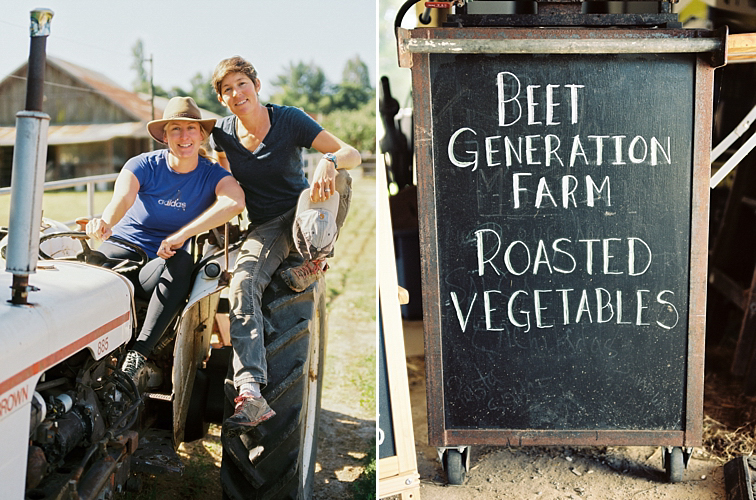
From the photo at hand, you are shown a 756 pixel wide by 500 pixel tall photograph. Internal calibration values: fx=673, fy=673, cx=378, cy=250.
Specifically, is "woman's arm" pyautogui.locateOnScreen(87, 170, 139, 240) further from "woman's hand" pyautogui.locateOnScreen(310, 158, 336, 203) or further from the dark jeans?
"woman's hand" pyautogui.locateOnScreen(310, 158, 336, 203)

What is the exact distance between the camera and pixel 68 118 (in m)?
7.43

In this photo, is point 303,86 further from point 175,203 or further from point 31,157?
point 31,157

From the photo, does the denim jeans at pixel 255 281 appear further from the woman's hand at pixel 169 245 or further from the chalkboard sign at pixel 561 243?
the chalkboard sign at pixel 561 243

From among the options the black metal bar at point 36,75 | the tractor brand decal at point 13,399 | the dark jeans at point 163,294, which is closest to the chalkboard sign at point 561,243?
the dark jeans at point 163,294

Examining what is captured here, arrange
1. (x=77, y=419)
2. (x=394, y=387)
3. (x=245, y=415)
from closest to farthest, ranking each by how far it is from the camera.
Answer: (x=77, y=419) < (x=245, y=415) < (x=394, y=387)

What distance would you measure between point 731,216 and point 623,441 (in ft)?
9.05

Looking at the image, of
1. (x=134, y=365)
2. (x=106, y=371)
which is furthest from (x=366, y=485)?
(x=106, y=371)

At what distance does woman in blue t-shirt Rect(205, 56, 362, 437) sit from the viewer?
2.46 m

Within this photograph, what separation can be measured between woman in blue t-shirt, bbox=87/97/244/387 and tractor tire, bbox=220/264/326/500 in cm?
37

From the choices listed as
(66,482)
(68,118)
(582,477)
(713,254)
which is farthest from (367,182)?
(66,482)

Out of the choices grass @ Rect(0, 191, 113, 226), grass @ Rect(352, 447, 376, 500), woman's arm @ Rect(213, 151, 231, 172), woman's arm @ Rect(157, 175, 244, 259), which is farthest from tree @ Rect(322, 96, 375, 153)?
woman's arm @ Rect(157, 175, 244, 259)

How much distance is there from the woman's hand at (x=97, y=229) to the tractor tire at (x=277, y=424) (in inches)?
24.2

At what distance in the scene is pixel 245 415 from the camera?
2.20m

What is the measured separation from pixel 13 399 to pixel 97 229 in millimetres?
918
